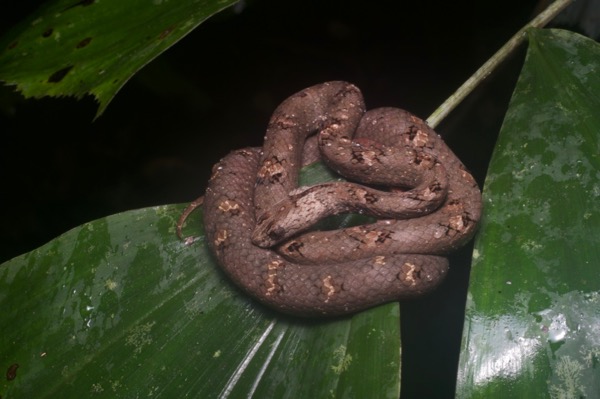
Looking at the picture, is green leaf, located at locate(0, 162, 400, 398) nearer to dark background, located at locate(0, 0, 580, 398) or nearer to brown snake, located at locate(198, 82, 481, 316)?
brown snake, located at locate(198, 82, 481, 316)

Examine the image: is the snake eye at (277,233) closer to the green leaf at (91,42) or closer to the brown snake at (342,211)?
the brown snake at (342,211)

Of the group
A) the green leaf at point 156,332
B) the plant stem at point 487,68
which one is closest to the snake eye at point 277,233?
the green leaf at point 156,332

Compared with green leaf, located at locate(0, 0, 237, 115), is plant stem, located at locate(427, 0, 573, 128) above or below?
below

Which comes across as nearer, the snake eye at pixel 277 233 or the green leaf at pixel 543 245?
the green leaf at pixel 543 245

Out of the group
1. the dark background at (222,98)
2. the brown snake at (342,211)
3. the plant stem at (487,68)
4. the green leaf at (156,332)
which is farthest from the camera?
the dark background at (222,98)

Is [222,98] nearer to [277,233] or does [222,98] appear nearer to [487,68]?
[277,233]

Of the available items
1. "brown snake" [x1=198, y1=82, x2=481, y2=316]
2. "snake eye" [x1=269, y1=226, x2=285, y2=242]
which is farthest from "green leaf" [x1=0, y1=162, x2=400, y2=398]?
"snake eye" [x1=269, y1=226, x2=285, y2=242]

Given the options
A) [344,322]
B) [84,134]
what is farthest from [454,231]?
[84,134]
